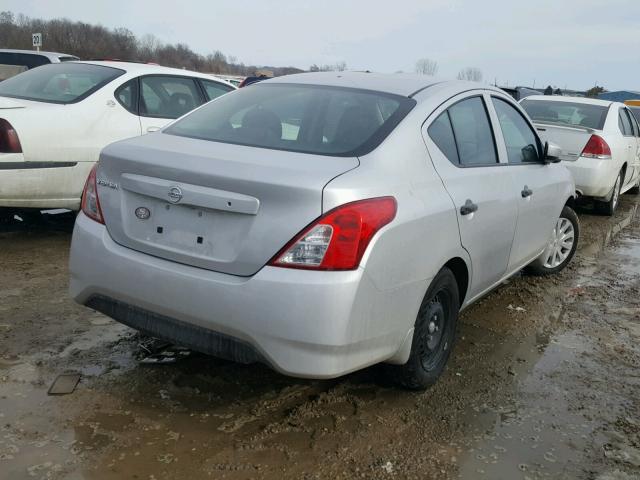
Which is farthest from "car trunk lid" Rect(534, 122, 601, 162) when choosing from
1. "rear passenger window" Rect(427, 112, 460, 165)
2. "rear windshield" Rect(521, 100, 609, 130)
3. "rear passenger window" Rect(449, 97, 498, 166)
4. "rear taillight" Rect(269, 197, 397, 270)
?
"rear taillight" Rect(269, 197, 397, 270)

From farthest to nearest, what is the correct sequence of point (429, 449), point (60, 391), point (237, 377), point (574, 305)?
1. point (574, 305)
2. point (237, 377)
3. point (60, 391)
4. point (429, 449)

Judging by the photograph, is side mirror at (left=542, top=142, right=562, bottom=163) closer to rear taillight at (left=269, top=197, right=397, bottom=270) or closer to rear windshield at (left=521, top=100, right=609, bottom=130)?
rear taillight at (left=269, top=197, right=397, bottom=270)

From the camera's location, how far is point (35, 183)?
4941mm

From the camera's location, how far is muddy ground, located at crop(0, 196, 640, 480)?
252cm

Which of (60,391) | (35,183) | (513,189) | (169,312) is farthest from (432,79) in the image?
(35,183)

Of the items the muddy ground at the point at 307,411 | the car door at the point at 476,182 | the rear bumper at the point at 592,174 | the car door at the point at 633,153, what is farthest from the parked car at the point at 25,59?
the car door at the point at 633,153

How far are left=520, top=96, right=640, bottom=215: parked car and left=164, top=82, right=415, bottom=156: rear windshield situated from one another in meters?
5.18

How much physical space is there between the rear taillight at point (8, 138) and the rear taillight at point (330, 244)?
3.35 m

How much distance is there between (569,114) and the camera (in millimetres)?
8414

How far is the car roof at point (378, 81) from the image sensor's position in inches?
133

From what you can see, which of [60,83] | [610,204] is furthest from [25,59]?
[610,204]

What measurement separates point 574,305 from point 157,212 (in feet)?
11.5

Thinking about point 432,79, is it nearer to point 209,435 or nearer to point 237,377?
point 237,377

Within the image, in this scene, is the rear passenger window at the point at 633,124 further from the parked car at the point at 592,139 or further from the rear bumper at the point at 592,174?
the rear bumper at the point at 592,174
